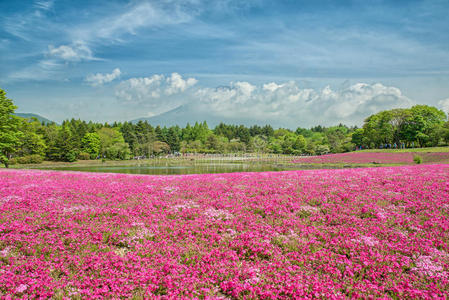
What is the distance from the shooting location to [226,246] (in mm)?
7000

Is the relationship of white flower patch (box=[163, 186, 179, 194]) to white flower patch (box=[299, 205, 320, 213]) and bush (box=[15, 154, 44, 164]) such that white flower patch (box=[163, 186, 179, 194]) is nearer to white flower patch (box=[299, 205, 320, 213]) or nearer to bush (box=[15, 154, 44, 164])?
white flower patch (box=[299, 205, 320, 213])

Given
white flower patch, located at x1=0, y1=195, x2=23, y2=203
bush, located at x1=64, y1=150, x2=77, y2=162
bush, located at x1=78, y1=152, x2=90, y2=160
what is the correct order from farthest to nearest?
1. bush, located at x1=78, y1=152, x2=90, y2=160
2. bush, located at x1=64, y1=150, x2=77, y2=162
3. white flower patch, located at x1=0, y1=195, x2=23, y2=203

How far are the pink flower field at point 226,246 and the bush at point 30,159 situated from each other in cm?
7663

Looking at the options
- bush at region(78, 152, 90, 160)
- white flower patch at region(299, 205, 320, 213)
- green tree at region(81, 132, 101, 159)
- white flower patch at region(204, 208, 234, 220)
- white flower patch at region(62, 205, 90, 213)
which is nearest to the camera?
white flower patch at region(204, 208, 234, 220)

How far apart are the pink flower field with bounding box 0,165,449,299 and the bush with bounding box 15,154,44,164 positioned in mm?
76627

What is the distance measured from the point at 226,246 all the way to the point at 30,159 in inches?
3433

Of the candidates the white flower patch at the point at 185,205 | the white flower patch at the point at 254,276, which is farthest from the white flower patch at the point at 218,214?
the white flower patch at the point at 254,276

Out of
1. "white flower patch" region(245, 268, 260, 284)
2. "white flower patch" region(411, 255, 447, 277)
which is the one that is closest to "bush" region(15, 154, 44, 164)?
"white flower patch" region(245, 268, 260, 284)

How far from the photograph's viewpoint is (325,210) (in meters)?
9.86

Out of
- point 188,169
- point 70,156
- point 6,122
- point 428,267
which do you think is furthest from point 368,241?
point 70,156

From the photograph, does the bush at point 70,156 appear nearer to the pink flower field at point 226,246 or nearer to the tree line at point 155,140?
the tree line at point 155,140

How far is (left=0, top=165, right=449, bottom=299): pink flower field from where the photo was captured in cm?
521

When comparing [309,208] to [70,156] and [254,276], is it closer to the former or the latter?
[254,276]

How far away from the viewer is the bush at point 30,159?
7188 cm
